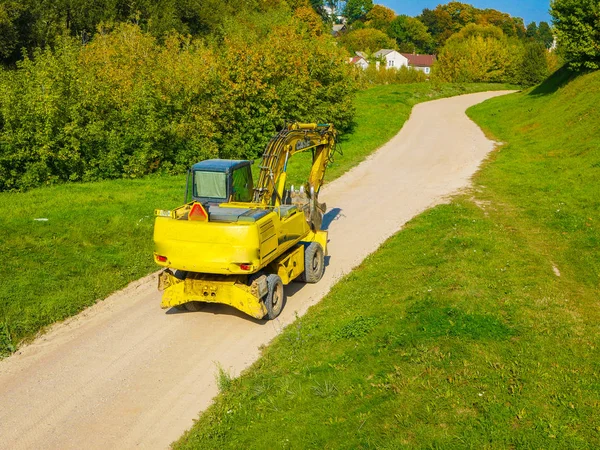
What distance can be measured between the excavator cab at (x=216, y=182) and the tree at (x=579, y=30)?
29.2m

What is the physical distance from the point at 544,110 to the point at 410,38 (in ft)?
387

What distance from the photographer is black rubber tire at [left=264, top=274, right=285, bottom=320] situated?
1159cm

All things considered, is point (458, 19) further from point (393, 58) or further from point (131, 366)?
point (131, 366)

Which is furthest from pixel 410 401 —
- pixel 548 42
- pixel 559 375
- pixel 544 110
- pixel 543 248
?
pixel 548 42

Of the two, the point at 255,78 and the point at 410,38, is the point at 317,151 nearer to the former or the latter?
the point at 255,78

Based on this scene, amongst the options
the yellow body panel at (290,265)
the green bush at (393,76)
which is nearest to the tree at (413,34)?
the green bush at (393,76)

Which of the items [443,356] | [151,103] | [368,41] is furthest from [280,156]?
[368,41]

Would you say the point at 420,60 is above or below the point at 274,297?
above

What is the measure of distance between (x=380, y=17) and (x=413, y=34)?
41.6 feet

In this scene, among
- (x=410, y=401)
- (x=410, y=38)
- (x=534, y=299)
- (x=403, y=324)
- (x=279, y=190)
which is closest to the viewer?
(x=410, y=401)

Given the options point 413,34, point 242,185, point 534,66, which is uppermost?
point 413,34

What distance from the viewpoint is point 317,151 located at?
16.2m

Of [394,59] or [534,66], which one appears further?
[394,59]

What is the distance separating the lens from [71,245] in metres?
15.6
